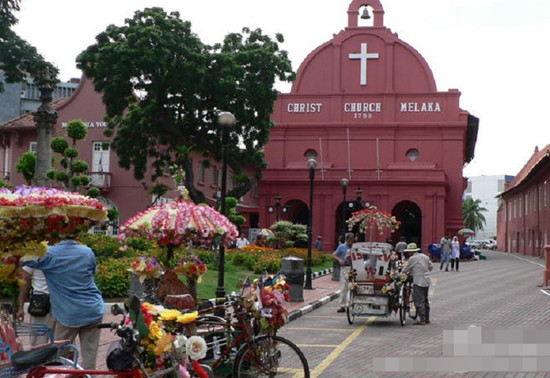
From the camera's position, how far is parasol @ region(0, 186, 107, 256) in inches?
217

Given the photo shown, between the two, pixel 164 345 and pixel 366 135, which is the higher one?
pixel 366 135

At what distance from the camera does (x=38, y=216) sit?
18.6 ft

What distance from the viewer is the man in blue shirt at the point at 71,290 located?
6789 millimetres

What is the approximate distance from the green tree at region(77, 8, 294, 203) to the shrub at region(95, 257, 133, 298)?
14.3m

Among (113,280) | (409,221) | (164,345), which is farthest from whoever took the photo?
(409,221)

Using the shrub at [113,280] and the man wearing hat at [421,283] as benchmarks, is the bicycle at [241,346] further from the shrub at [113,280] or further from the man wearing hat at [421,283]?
the shrub at [113,280]

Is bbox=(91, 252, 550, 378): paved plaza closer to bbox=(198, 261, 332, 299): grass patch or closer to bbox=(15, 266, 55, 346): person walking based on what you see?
bbox=(15, 266, 55, 346): person walking

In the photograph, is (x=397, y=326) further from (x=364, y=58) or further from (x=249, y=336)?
(x=364, y=58)

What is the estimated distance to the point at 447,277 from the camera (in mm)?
29719

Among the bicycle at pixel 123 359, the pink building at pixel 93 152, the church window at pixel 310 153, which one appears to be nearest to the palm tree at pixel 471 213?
the church window at pixel 310 153

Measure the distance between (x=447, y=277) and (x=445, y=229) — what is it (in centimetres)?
1686

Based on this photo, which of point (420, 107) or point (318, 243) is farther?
point (420, 107)

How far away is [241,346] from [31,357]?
3.31 m

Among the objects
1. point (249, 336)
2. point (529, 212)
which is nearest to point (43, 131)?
point (249, 336)
